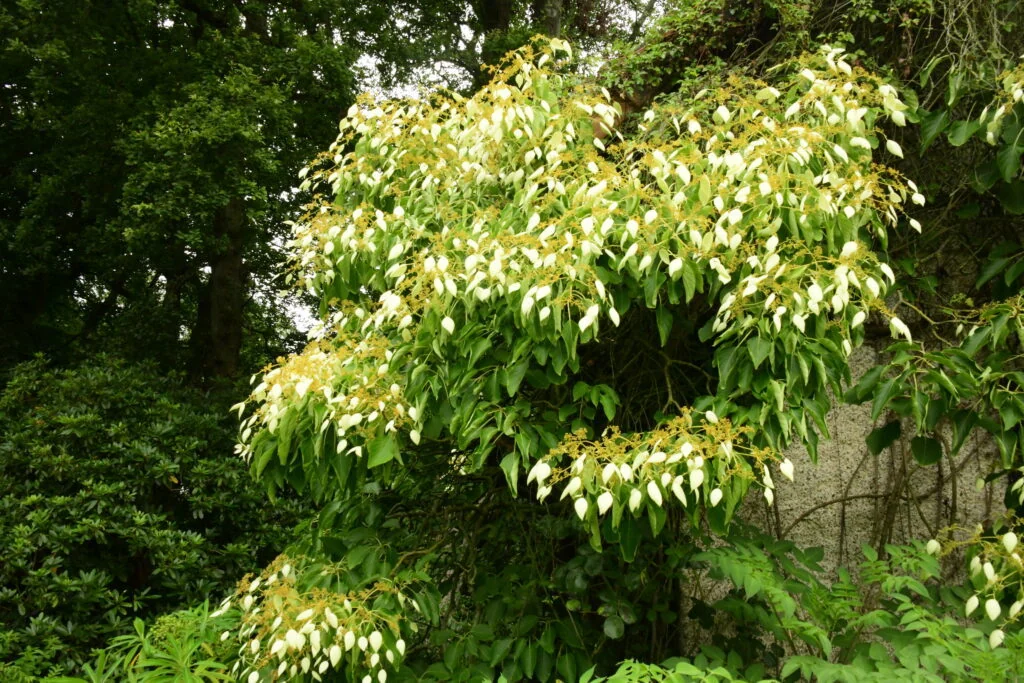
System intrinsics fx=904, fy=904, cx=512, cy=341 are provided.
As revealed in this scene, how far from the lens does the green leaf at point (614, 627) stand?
2924mm

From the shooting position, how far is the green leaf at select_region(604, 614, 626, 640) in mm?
2924

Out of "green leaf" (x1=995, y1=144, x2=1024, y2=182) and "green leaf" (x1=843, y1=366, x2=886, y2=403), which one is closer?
"green leaf" (x1=843, y1=366, x2=886, y2=403)

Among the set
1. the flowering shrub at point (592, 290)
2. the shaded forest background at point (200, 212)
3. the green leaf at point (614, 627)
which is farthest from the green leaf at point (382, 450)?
the green leaf at point (614, 627)

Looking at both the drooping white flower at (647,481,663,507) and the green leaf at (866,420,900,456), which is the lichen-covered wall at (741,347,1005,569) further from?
the drooping white flower at (647,481,663,507)

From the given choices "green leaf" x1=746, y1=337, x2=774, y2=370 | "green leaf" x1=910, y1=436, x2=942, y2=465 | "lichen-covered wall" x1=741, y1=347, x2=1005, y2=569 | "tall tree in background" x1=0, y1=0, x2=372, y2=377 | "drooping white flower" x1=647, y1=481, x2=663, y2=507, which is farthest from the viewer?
"tall tree in background" x1=0, y1=0, x2=372, y2=377

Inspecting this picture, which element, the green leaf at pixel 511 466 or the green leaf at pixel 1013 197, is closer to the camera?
the green leaf at pixel 511 466

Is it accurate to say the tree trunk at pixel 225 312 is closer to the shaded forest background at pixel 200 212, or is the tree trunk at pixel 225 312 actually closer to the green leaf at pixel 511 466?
the shaded forest background at pixel 200 212

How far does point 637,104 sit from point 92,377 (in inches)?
154

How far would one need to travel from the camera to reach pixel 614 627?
2949mm

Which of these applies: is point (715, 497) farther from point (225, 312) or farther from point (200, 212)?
point (225, 312)

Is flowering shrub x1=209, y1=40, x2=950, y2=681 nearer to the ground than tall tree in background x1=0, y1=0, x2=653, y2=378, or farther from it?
nearer to the ground

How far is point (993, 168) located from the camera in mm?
3428

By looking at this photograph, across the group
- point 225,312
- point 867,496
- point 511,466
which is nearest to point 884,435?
point 867,496

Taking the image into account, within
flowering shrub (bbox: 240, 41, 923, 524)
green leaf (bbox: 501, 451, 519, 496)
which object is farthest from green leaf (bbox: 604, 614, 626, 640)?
green leaf (bbox: 501, 451, 519, 496)
